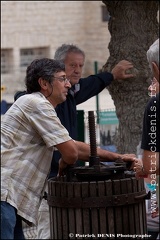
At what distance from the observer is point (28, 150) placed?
5137 mm

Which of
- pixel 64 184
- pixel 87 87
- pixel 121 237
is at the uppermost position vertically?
pixel 87 87

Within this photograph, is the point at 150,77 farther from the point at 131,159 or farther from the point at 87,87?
the point at 131,159

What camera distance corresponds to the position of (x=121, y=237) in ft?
17.0

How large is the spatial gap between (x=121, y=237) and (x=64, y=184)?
0.47 m

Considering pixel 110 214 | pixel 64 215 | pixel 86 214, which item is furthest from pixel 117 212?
pixel 64 215

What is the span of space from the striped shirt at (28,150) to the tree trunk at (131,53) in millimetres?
2595

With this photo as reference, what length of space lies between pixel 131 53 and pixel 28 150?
282cm

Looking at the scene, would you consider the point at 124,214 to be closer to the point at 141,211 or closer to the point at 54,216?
the point at 141,211

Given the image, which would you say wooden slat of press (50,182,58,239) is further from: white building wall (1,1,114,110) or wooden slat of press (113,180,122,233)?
white building wall (1,1,114,110)

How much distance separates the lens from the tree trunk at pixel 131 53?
7719 mm

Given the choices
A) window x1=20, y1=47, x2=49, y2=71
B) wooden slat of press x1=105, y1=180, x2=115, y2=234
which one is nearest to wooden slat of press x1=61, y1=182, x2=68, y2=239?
wooden slat of press x1=105, y1=180, x2=115, y2=234

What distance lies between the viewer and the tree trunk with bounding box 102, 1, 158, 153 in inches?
304

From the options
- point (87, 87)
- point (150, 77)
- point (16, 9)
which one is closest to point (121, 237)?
point (87, 87)

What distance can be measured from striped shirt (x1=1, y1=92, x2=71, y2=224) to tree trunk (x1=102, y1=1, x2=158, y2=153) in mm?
2595
